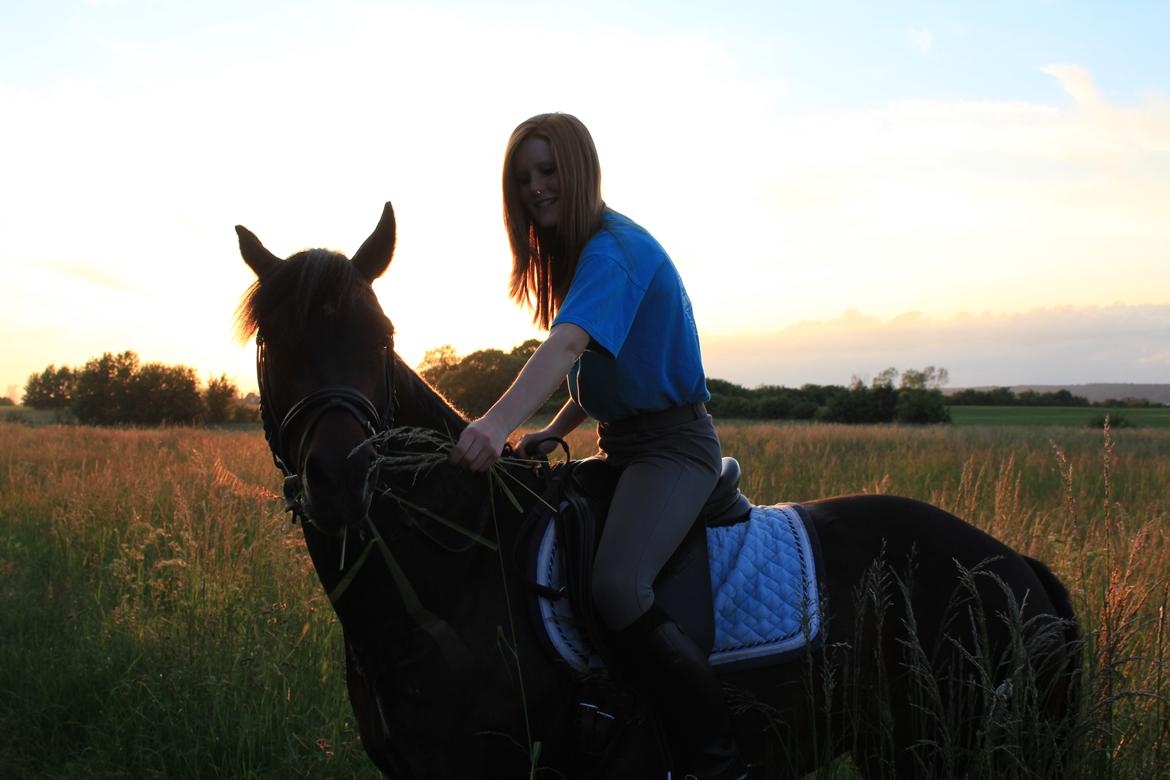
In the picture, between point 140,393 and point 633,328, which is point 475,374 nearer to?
point 633,328

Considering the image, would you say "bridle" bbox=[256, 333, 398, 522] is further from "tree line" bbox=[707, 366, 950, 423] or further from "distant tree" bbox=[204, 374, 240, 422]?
"distant tree" bbox=[204, 374, 240, 422]

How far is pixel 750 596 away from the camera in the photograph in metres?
2.65

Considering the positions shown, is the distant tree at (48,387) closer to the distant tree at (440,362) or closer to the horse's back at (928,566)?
the distant tree at (440,362)

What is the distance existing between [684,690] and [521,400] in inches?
43.3

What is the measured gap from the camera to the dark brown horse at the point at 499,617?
7.47 feet

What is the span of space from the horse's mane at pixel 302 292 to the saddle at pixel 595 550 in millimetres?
969

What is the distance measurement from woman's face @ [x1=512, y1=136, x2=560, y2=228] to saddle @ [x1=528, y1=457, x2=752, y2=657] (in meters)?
0.93

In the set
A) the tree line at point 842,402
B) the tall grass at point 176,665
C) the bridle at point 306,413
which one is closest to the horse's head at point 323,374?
the bridle at point 306,413

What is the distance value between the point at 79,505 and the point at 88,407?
159ft

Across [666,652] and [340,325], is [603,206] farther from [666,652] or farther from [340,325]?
[666,652]

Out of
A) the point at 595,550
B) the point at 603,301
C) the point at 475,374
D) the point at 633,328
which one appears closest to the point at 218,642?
the point at 595,550

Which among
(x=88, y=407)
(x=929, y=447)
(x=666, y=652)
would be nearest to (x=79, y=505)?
(x=666, y=652)

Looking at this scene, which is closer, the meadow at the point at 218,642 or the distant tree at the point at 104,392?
the meadow at the point at 218,642

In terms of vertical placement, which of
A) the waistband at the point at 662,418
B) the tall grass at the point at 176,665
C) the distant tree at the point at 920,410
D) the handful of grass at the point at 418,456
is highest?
the waistband at the point at 662,418
